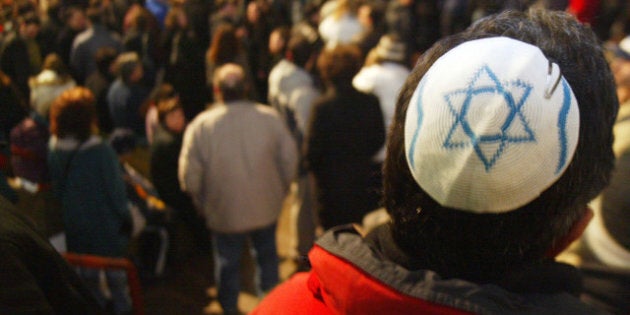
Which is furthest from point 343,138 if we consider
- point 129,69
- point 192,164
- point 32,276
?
point 32,276

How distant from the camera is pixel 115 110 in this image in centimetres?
434

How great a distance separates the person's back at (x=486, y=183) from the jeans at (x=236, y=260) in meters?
2.42

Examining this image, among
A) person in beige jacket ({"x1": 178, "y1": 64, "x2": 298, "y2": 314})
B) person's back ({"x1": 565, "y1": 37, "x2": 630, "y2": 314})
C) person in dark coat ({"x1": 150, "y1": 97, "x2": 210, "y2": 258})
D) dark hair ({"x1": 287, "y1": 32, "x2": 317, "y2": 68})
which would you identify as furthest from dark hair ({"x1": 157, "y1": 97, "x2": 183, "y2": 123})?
person's back ({"x1": 565, "y1": 37, "x2": 630, "y2": 314})

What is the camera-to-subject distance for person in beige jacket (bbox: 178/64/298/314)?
3104 mm

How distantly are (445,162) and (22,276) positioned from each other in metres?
0.71

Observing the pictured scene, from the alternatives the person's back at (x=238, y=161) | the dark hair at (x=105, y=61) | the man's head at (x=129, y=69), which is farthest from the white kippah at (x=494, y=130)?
the dark hair at (x=105, y=61)

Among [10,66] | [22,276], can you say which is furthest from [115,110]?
[22,276]

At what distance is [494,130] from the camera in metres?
0.81

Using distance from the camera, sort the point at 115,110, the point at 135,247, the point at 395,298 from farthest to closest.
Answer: the point at 115,110 → the point at 135,247 → the point at 395,298

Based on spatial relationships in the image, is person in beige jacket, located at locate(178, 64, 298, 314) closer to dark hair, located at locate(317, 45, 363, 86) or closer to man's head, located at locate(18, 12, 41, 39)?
dark hair, located at locate(317, 45, 363, 86)

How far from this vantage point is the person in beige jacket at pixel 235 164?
122 inches

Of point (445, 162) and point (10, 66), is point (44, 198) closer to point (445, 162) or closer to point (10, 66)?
point (10, 66)

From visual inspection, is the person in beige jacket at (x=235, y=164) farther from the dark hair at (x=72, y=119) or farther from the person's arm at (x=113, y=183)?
the dark hair at (x=72, y=119)

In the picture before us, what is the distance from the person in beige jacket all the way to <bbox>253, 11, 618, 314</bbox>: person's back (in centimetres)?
221
